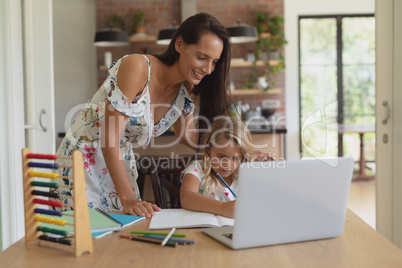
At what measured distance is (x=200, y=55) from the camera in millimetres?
1649

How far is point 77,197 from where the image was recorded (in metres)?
1.04

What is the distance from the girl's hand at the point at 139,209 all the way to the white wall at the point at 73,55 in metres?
5.59

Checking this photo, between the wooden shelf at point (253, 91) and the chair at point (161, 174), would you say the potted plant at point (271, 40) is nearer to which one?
the wooden shelf at point (253, 91)

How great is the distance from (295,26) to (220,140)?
598cm

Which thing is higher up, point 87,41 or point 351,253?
point 87,41

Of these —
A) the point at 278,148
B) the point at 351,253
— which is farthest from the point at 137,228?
the point at 278,148

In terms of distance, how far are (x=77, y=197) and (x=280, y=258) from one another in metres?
0.47

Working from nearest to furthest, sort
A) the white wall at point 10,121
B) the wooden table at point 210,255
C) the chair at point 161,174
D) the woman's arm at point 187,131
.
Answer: the wooden table at point 210,255 < the chair at point 161,174 < the woman's arm at point 187,131 < the white wall at point 10,121

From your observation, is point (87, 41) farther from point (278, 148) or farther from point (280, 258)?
point (280, 258)

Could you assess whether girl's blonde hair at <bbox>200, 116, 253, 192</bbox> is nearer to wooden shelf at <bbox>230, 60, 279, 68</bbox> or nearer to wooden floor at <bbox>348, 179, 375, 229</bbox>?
wooden floor at <bbox>348, 179, 375, 229</bbox>

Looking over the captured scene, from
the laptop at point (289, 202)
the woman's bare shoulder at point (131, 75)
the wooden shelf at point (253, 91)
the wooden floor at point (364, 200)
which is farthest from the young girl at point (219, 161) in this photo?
the wooden shelf at point (253, 91)

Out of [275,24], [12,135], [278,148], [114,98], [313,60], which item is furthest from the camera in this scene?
[313,60]

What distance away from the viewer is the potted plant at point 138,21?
6597 mm

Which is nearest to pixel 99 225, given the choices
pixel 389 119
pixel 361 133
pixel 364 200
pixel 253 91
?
pixel 389 119
